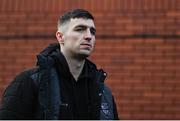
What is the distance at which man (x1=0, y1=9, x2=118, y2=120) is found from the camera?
2.68 meters

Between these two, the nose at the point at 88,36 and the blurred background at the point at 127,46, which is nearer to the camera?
the nose at the point at 88,36

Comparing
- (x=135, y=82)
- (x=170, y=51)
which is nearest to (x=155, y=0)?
(x=170, y=51)

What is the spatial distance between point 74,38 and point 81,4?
329 cm

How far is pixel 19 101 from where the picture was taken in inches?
106

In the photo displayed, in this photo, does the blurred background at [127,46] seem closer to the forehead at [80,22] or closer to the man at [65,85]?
the man at [65,85]

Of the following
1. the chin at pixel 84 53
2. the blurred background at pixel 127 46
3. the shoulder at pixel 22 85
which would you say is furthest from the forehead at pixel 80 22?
the blurred background at pixel 127 46

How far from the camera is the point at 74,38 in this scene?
2842 mm

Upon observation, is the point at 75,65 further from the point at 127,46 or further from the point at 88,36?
the point at 127,46

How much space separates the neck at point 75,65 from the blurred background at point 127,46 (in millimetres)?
3006

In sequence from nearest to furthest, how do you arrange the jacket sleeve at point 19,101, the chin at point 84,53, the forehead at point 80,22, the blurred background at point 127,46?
1. the jacket sleeve at point 19,101
2. the chin at point 84,53
3. the forehead at point 80,22
4. the blurred background at point 127,46

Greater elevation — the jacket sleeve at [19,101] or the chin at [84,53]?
the chin at [84,53]

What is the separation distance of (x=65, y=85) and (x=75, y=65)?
5.6 inches

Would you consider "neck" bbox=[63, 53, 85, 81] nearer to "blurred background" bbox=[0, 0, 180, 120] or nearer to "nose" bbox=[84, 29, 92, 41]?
"nose" bbox=[84, 29, 92, 41]

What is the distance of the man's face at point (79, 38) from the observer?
2.81 meters
